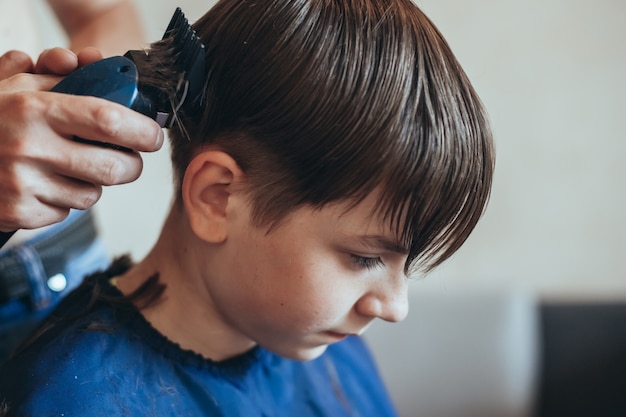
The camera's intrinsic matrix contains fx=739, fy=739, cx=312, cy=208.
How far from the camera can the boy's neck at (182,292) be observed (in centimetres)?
Result: 83

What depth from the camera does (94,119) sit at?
596 mm

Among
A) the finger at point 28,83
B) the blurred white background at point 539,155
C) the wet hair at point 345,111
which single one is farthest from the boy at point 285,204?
the blurred white background at point 539,155

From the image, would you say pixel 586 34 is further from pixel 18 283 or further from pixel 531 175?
pixel 18 283

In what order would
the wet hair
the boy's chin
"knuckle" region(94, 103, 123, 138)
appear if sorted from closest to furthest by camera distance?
"knuckle" region(94, 103, 123, 138), the wet hair, the boy's chin

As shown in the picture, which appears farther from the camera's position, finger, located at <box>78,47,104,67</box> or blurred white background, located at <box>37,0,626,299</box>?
blurred white background, located at <box>37,0,626,299</box>

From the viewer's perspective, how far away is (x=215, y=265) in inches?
31.3

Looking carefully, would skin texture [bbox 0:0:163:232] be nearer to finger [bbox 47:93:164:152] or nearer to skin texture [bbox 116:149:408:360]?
finger [bbox 47:93:164:152]

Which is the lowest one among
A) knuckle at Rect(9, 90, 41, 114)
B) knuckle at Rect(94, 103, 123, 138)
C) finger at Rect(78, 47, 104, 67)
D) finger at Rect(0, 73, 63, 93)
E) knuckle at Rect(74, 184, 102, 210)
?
knuckle at Rect(74, 184, 102, 210)

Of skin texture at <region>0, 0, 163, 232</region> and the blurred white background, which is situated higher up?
skin texture at <region>0, 0, 163, 232</region>

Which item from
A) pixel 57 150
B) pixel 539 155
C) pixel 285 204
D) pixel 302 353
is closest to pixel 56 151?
pixel 57 150

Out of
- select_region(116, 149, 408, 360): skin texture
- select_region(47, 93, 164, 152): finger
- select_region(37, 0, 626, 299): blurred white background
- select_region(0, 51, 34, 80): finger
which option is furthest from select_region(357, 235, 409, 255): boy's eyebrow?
select_region(37, 0, 626, 299): blurred white background

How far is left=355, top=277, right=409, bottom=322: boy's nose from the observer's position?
782 millimetres

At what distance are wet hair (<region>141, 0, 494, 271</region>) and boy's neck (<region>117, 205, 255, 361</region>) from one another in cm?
12

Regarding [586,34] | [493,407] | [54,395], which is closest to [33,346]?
[54,395]
